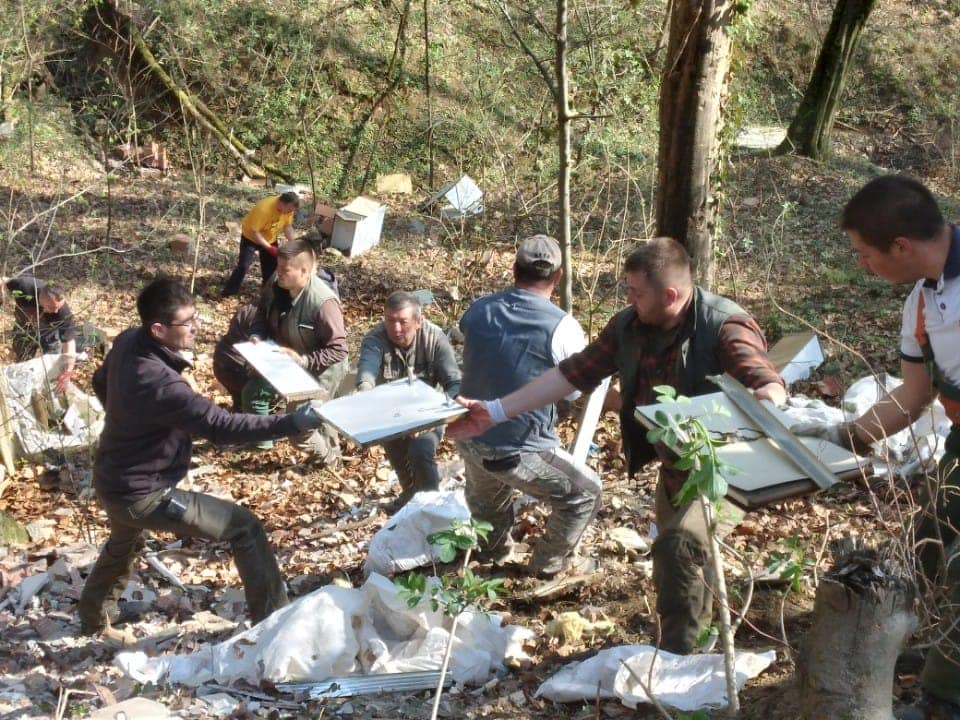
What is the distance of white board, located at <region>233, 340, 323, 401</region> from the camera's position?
21.9 ft

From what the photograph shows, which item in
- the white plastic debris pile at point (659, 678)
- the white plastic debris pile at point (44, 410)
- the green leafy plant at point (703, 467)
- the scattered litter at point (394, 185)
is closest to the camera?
the green leafy plant at point (703, 467)

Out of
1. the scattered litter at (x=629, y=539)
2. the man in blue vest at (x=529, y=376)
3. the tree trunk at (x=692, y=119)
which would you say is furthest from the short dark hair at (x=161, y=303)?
the tree trunk at (x=692, y=119)

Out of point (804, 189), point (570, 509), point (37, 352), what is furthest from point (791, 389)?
point (804, 189)

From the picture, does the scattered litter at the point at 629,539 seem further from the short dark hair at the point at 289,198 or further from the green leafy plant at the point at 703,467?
the short dark hair at the point at 289,198

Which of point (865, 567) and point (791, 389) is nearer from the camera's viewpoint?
point (865, 567)

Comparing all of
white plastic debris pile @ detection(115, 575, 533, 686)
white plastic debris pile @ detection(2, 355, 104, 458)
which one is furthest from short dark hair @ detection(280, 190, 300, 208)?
white plastic debris pile @ detection(115, 575, 533, 686)

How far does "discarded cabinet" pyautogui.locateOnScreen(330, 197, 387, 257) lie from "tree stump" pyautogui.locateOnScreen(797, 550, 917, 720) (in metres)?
10.9

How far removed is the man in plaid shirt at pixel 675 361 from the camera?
13.0 feet

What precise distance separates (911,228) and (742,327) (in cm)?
92

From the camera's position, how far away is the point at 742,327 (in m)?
4.11

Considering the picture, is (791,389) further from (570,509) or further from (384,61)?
(384,61)

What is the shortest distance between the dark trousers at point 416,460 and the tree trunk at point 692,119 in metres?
2.53

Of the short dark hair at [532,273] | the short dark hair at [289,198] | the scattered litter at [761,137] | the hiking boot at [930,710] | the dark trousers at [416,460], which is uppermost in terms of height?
the scattered litter at [761,137]

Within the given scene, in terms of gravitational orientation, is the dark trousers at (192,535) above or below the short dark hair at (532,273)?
below
